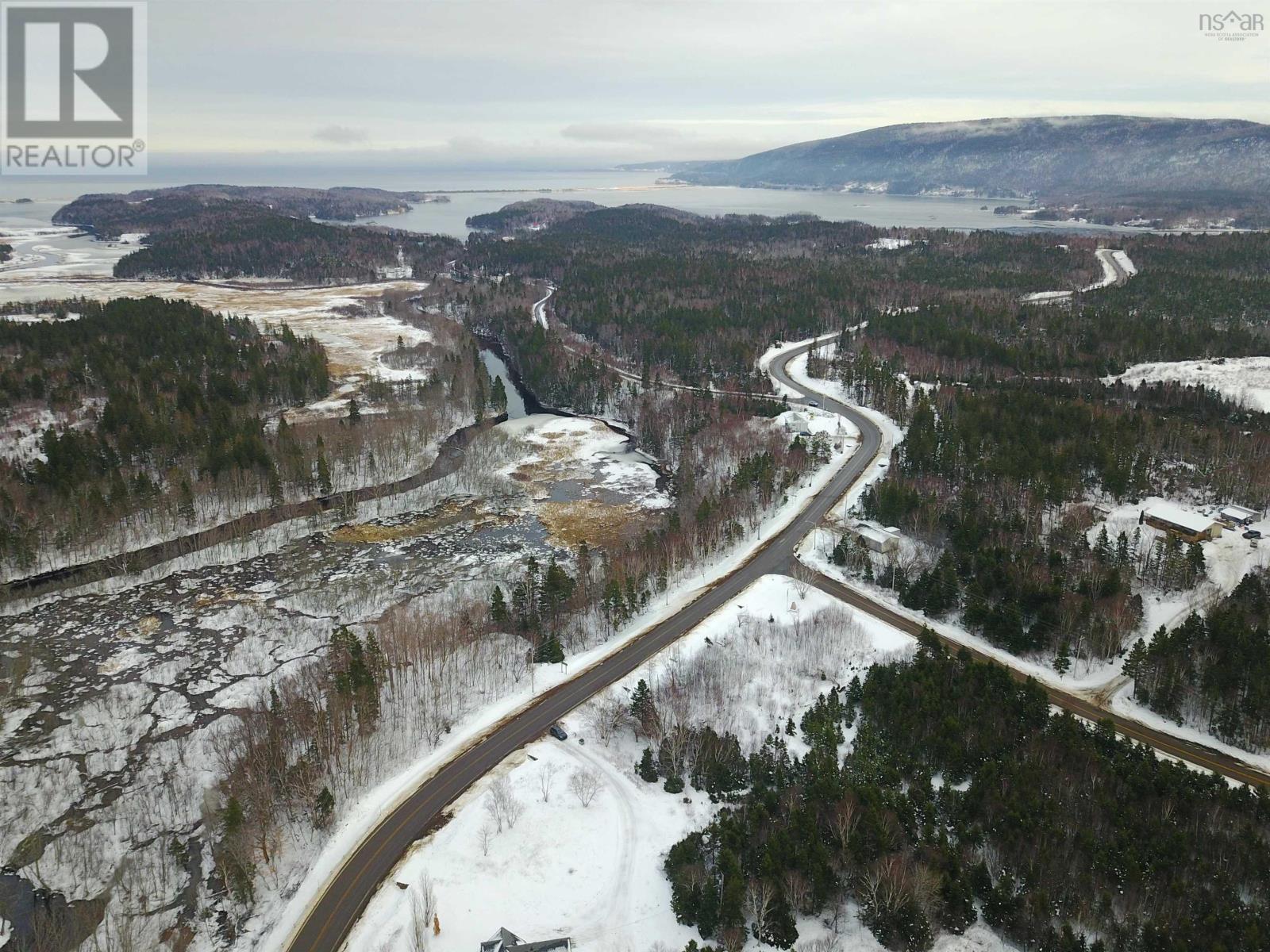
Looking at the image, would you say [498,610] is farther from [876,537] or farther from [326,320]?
[326,320]

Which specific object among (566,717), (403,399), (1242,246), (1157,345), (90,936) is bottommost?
(90,936)

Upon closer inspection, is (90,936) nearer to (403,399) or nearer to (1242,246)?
(403,399)

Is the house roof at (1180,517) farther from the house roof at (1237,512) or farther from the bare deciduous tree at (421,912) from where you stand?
the bare deciduous tree at (421,912)

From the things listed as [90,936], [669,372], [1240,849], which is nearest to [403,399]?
[669,372]

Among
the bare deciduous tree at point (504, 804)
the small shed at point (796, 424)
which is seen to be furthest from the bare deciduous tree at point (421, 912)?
the small shed at point (796, 424)

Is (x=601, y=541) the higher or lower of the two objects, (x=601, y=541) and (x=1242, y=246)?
the lower

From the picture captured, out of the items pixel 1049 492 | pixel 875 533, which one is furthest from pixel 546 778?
pixel 1049 492
